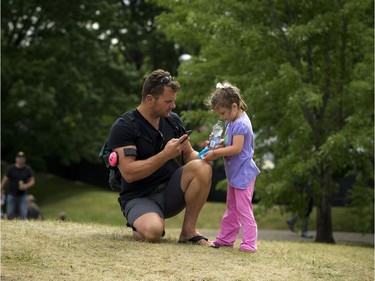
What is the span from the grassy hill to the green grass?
900 cm

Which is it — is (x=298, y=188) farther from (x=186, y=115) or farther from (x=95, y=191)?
(x=95, y=191)

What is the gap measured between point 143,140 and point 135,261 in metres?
1.45

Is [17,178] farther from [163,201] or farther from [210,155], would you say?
[210,155]

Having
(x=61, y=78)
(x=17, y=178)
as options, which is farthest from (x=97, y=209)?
(x=17, y=178)

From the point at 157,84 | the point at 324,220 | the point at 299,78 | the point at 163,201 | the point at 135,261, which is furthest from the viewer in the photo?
the point at 324,220

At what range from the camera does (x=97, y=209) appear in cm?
2775

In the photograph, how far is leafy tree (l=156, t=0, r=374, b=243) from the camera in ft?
47.8

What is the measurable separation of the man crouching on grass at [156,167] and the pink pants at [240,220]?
0.79 feet

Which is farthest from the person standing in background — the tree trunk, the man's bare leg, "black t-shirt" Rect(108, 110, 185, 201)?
the man's bare leg

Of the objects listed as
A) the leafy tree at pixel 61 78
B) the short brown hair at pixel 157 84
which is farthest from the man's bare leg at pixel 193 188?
the leafy tree at pixel 61 78

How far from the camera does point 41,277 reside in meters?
5.88

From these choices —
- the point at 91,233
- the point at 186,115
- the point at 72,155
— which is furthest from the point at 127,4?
the point at 91,233

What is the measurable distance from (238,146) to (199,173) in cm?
48

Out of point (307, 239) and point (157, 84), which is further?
point (307, 239)
